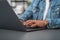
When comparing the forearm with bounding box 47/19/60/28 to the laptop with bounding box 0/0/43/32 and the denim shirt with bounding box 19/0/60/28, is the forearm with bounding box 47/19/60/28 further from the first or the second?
the laptop with bounding box 0/0/43/32

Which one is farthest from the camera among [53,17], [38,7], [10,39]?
[38,7]

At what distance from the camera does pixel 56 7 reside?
58.3 inches

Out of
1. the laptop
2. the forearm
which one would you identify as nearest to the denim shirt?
the forearm

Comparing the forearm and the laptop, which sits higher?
the laptop

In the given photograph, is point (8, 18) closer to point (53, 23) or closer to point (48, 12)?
point (53, 23)

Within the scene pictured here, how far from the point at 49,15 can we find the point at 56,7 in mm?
91

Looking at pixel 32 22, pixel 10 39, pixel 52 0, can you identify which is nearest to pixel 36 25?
pixel 32 22

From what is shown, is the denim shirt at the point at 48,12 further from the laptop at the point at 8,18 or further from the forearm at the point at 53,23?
the laptop at the point at 8,18

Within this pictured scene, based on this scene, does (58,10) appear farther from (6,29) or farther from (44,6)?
(6,29)

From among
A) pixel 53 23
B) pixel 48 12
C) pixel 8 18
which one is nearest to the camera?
pixel 8 18

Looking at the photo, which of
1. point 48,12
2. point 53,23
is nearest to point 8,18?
point 53,23

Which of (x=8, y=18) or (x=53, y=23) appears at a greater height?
(x=8, y=18)

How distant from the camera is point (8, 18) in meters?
1.01

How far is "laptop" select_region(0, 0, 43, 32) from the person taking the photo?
3.23 ft
